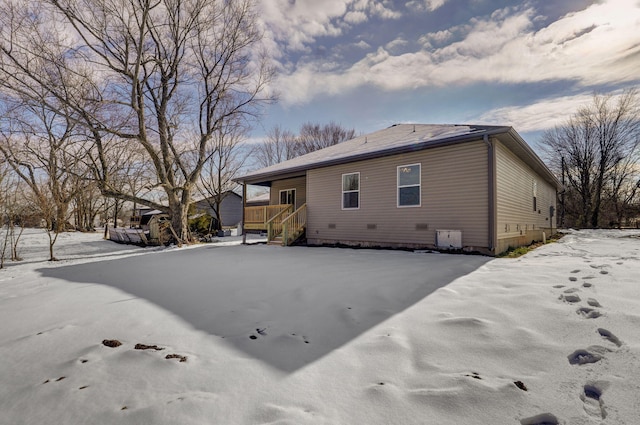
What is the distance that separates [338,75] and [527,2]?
278 inches

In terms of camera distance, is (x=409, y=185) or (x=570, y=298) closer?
(x=570, y=298)

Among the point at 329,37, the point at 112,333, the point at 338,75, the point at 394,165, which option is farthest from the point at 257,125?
the point at 112,333

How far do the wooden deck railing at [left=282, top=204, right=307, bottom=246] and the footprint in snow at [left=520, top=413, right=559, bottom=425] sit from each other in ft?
29.1

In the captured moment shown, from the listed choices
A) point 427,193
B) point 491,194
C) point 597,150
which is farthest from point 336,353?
point 597,150

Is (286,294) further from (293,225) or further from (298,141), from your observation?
(298,141)

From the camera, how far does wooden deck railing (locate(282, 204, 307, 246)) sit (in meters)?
9.98

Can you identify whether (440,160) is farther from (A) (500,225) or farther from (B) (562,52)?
(B) (562,52)

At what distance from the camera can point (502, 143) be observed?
7.61 meters

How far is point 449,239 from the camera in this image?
7.26 metres

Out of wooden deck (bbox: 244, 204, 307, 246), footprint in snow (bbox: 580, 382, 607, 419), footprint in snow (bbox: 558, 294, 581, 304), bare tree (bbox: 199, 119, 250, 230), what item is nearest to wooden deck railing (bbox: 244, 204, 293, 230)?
wooden deck (bbox: 244, 204, 307, 246)

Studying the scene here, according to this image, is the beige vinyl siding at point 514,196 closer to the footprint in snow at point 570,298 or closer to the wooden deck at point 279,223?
the footprint in snow at point 570,298

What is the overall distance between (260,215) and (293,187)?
1.97 meters

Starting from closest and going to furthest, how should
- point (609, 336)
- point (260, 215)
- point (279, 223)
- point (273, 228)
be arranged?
point (609, 336), point (273, 228), point (279, 223), point (260, 215)

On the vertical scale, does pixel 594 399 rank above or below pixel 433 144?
below
